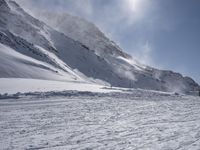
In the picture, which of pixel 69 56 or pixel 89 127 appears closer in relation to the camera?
pixel 89 127

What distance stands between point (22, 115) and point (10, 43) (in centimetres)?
8809

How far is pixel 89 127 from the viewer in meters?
14.5

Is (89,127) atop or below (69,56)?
below

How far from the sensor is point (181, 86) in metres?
167

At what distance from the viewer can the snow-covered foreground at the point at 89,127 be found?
11.5 m

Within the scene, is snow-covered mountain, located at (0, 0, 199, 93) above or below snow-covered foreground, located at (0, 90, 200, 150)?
above

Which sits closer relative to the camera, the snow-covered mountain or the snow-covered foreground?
the snow-covered foreground

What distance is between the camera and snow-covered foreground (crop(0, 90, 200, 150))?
11.5m

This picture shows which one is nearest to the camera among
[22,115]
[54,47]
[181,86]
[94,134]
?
[94,134]

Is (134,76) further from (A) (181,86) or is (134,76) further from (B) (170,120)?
(B) (170,120)

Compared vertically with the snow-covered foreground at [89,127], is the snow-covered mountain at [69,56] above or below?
above

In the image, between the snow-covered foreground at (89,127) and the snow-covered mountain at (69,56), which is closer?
the snow-covered foreground at (89,127)

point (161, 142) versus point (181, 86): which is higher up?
point (181, 86)

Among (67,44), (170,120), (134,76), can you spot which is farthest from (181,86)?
(170,120)
